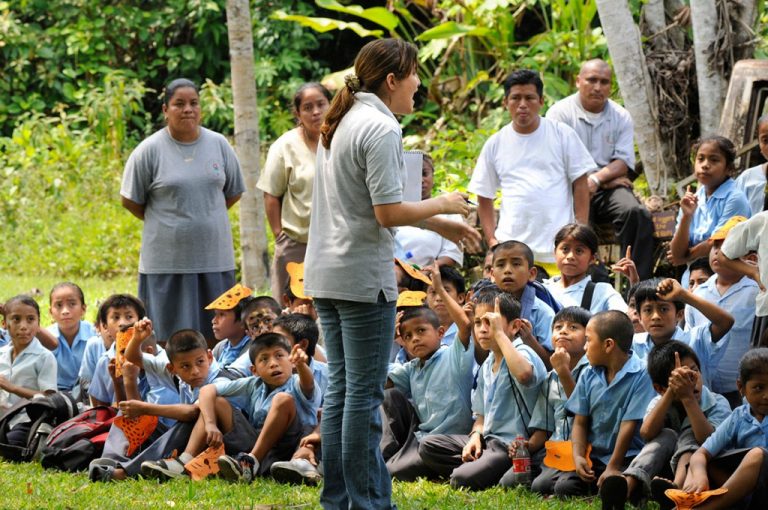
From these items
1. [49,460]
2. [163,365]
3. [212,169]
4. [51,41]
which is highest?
[51,41]

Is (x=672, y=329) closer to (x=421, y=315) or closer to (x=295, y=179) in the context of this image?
(x=421, y=315)

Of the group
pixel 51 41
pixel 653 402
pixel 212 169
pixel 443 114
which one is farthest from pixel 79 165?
pixel 653 402

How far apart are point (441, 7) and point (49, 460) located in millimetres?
7303

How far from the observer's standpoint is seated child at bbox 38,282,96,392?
7.54m

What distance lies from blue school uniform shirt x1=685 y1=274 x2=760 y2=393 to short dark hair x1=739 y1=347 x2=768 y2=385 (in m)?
0.69

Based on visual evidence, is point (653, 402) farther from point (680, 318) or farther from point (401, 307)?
point (401, 307)

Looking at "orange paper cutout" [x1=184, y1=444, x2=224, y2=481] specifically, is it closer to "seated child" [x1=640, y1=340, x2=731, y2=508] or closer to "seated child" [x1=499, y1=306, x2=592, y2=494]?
"seated child" [x1=499, y1=306, x2=592, y2=494]

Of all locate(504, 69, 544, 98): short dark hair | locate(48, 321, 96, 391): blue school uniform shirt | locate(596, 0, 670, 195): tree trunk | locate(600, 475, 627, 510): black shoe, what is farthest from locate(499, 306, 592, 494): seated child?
locate(596, 0, 670, 195): tree trunk

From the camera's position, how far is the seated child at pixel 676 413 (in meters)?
5.14

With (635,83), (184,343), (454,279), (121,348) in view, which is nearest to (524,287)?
(454,279)

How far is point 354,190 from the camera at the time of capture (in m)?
4.59

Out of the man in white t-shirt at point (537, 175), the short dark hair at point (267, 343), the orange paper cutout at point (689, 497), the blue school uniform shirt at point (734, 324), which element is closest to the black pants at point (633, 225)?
the man in white t-shirt at point (537, 175)

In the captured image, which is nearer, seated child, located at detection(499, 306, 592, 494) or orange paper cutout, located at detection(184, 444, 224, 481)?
seated child, located at detection(499, 306, 592, 494)

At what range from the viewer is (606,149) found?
8.08m
